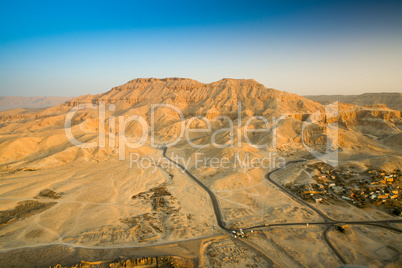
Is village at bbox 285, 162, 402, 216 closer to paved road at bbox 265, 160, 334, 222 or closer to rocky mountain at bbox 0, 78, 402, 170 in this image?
paved road at bbox 265, 160, 334, 222

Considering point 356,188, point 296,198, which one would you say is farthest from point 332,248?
point 356,188

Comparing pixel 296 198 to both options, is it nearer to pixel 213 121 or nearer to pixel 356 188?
pixel 356 188

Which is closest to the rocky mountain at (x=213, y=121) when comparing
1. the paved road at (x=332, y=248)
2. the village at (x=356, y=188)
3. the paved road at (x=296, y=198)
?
the paved road at (x=296, y=198)

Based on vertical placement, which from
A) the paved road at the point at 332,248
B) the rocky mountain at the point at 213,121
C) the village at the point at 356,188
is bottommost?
the paved road at the point at 332,248

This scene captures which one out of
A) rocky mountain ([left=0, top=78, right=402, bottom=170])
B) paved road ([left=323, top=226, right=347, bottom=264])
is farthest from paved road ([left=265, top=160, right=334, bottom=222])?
rocky mountain ([left=0, top=78, right=402, bottom=170])

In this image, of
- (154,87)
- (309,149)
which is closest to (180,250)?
(309,149)

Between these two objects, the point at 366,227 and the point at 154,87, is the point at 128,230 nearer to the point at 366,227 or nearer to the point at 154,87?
the point at 366,227

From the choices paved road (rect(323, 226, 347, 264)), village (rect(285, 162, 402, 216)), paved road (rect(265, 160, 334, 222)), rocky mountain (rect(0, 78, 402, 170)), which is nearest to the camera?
paved road (rect(323, 226, 347, 264))

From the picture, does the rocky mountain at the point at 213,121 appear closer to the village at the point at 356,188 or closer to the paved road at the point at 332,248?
the village at the point at 356,188
